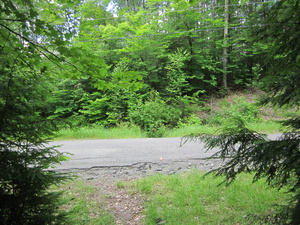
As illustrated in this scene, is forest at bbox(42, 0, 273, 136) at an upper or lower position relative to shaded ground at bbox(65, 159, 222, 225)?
upper

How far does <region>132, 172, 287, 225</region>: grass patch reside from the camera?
293cm

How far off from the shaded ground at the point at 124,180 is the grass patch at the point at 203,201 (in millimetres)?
224

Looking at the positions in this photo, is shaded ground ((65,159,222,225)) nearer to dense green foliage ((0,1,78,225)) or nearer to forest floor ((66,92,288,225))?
forest floor ((66,92,288,225))

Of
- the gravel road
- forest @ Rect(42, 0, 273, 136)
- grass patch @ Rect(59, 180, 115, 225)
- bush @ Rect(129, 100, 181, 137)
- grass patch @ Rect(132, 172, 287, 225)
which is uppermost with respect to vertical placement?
forest @ Rect(42, 0, 273, 136)

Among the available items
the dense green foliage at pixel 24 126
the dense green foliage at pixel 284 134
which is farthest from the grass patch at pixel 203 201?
the dense green foliage at pixel 24 126

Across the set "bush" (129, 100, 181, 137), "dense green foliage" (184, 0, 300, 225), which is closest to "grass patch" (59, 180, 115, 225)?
"dense green foliage" (184, 0, 300, 225)

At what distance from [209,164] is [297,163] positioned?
3.61 metres

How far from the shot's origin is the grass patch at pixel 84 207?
3.05m

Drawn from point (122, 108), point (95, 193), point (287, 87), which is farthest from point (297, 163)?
point (122, 108)

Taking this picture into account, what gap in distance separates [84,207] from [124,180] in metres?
1.08

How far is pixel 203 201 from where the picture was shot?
11.0 ft

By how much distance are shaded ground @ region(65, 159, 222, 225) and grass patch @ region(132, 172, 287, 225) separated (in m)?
0.22

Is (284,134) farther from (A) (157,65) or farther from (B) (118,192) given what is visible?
(A) (157,65)

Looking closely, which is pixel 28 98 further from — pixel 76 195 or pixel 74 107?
pixel 74 107
